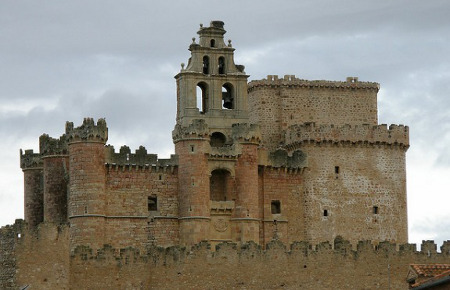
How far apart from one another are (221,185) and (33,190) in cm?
942

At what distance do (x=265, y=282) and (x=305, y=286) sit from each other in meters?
1.87

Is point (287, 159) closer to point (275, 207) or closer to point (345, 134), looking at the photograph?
point (275, 207)

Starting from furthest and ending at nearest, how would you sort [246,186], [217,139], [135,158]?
1. [217,139]
2. [246,186]
3. [135,158]

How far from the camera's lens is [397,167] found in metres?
84.3

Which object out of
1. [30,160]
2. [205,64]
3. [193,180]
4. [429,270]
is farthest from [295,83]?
[429,270]

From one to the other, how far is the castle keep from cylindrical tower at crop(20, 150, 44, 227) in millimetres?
70

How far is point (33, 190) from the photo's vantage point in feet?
271

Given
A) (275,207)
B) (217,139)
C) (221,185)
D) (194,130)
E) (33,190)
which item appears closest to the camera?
(194,130)

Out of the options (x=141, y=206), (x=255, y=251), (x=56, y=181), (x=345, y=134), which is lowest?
(x=255, y=251)

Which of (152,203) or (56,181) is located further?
(56,181)

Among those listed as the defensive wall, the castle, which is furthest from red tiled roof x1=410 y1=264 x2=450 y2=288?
the castle

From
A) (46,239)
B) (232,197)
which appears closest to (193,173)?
(232,197)

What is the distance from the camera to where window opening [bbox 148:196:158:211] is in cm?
7944

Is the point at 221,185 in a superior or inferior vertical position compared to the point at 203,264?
superior
